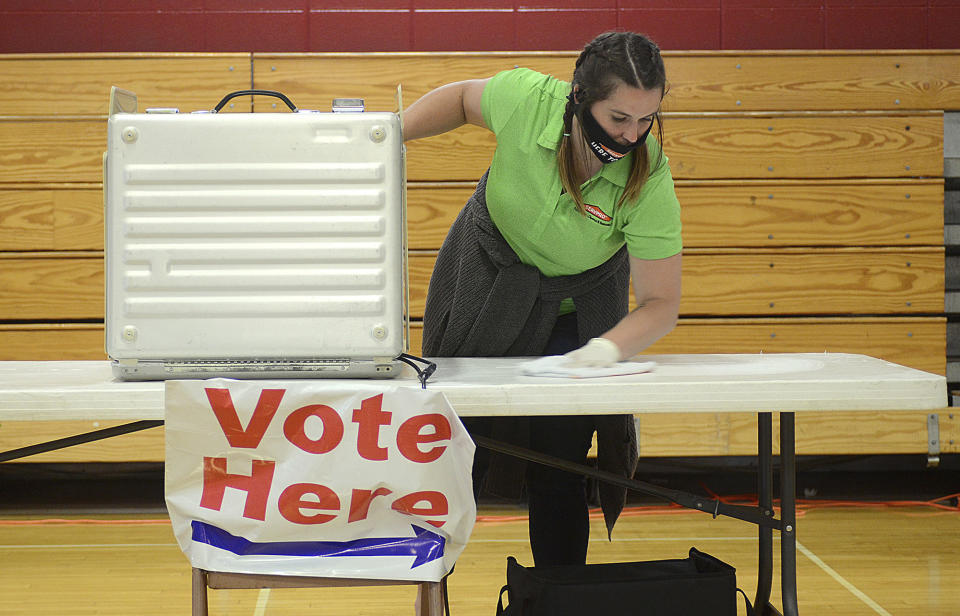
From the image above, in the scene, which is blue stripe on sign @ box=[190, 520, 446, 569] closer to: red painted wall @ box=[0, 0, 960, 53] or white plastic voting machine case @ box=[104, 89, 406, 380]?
white plastic voting machine case @ box=[104, 89, 406, 380]

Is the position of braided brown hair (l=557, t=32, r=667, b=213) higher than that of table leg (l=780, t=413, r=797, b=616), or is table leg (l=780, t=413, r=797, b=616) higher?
braided brown hair (l=557, t=32, r=667, b=213)

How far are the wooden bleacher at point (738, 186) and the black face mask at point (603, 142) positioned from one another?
1.61 meters

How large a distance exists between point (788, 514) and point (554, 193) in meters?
0.57

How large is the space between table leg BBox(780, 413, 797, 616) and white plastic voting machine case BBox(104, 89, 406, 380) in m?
0.62

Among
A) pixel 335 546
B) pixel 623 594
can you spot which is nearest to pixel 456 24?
pixel 623 594

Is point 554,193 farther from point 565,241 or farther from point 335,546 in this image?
point 335,546

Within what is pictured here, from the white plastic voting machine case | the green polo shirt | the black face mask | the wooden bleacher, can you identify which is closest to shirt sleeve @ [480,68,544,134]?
the green polo shirt

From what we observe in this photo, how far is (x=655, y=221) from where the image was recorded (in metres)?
1.32

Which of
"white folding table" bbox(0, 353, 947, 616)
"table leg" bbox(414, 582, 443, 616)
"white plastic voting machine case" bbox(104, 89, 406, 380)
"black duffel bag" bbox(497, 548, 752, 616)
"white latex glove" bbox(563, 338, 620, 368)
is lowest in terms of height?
"black duffel bag" bbox(497, 548, 752, 616)

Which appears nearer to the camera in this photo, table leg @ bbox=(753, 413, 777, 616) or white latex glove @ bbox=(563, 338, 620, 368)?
white latex glove @ bbox=(563, 338, 620, 368)

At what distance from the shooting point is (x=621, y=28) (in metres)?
3.13

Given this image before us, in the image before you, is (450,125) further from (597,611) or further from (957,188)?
(957,188)

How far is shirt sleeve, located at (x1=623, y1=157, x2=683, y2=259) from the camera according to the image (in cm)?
132

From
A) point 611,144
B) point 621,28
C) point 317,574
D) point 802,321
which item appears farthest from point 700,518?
point 317,574
